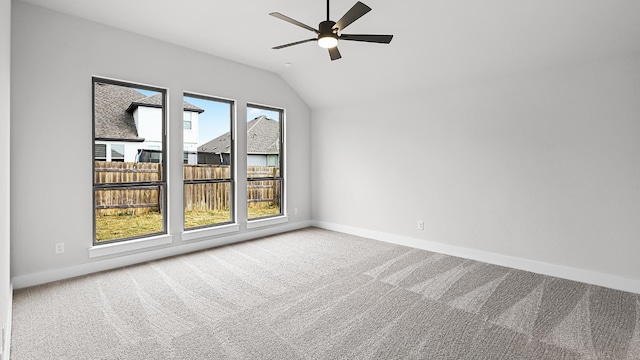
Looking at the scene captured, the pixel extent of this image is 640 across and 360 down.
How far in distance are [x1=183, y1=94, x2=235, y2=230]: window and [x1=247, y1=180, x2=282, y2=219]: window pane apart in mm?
426

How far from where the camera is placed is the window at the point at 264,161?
550 centimetres

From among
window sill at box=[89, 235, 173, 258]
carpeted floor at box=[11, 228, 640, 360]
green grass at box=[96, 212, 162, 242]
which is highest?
green grass at box=[96, 212, 162, 242]

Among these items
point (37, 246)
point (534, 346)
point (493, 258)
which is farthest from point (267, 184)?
point (534, 346)

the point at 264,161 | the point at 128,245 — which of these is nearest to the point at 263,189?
the point at 264,161

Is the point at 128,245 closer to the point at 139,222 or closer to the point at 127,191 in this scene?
the point at 139,222

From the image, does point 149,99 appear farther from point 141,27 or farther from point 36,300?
point 36,300

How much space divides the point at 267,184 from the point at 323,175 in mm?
1171

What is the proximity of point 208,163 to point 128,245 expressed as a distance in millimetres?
1626

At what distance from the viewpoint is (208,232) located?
475 cm

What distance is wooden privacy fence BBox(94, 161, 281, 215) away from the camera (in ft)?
12.9

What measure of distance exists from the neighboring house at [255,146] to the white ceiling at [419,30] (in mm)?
1307

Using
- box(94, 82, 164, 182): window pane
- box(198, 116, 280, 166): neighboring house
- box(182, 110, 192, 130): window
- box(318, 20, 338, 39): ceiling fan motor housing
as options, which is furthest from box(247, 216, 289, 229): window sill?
box(318, 20, 338, 39): ceiling fan motor housing

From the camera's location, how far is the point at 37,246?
3344mm

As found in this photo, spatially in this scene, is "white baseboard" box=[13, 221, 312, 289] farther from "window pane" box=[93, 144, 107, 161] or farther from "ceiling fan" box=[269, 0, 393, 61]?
"ceiling fan" box=[269, 0, 393, 61]
